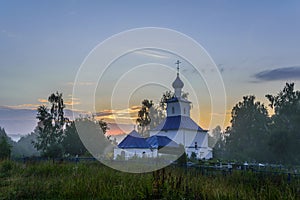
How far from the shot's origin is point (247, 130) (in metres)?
50.0

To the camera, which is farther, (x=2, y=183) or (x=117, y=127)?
(x=117, y=127)

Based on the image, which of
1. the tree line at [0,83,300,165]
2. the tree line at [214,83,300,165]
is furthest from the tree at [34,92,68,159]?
the tree line at [214,83,300,165]

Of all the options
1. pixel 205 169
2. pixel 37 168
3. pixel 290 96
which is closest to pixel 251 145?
pixel 290 96

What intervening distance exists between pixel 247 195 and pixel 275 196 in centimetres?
65

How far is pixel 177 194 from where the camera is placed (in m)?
8.67

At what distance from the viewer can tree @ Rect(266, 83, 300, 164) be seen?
117 ft

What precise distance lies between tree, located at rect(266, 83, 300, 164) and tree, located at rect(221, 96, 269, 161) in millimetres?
3412

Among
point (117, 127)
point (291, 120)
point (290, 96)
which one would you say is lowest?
point (117, 127)

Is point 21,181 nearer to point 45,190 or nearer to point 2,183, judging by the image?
point 2,183

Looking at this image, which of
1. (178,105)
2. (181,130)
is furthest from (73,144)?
(178,105)

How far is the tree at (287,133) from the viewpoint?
35.6 metres

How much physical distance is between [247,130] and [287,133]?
45.7 feet

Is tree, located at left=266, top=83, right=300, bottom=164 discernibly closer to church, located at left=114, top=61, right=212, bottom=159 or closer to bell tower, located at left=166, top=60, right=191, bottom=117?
church, located at left=114, top=61, right=212, bottom=159

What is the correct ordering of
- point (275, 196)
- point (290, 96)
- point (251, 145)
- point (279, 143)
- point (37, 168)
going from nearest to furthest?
point (275, 196) < point (37, 168) < point (279, 143) < point (290, 96) < point (251, 145)
